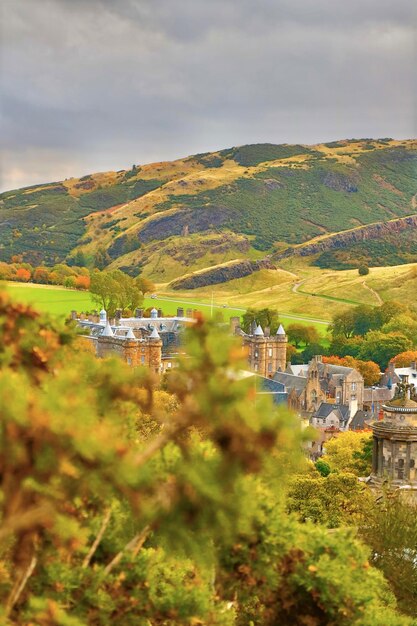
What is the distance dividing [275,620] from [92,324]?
272 ft

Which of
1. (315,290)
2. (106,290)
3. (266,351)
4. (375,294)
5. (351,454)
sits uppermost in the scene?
(106,290)

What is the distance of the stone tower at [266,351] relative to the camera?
95.9 meters

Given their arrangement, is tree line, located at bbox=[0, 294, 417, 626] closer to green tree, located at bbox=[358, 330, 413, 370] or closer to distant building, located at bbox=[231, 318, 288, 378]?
distant building, located at bbox=[231, 318, 288, 378]

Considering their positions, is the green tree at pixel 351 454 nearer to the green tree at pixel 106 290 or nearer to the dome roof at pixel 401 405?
the dome roof at pixel 401 405

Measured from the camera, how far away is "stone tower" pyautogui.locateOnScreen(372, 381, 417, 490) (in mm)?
35406

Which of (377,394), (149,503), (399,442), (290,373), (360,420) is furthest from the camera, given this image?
(290,373)

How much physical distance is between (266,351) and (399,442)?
61147mm

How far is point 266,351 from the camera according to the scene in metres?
96.7

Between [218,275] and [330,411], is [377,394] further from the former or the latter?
[218,275]

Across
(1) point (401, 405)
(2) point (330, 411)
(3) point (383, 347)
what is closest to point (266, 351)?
(3) point (383, 347)

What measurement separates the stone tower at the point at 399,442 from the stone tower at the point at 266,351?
5895 centimetres

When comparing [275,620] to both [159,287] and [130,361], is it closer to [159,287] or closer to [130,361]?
[130,361]

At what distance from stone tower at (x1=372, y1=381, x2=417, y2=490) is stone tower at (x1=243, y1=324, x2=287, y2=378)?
58954 millimetres

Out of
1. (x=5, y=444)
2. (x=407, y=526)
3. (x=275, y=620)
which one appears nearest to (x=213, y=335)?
(x=5, y=444)
